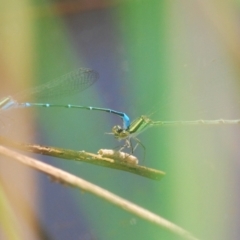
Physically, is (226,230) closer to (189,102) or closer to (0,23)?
(189,102)

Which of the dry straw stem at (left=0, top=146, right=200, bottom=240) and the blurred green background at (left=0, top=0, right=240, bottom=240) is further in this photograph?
the blurred green background at (left=0, top=0, right=240, bottom=240)

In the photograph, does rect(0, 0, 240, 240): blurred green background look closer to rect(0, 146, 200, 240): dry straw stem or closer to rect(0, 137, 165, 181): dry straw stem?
rect(0, 137, 165, 181): dry straw stem

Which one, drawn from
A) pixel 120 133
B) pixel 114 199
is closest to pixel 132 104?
pixel 120 133

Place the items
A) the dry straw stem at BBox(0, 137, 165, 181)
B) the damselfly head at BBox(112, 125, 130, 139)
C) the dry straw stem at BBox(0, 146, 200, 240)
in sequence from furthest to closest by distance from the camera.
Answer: the damselfly head at BBox(112, 125, 130, 139), the dry straw stem at BBox(0, 137, 165, 181), the dry straw stem at BBox(0, 146, 200, 240)

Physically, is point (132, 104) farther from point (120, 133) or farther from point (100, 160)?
point (100, 160)

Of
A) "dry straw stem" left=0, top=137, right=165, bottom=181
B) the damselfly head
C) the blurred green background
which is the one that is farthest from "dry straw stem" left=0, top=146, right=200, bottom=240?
the damselfly head

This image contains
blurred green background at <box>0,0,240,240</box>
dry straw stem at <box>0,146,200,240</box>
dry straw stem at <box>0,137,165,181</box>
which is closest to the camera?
dry straw stem at <box>0,146,200,240</box>

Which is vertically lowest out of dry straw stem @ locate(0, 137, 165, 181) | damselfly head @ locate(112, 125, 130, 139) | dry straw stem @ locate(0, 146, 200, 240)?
dry straw stem @ locate(0, 146, 200, 240)

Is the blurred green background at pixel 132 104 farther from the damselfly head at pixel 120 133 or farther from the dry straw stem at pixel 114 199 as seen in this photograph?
the dry straw stem at pixel 114 199

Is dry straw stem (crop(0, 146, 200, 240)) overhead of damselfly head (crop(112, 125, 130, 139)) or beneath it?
beneath

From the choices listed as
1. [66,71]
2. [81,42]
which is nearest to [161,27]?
[81,42]
